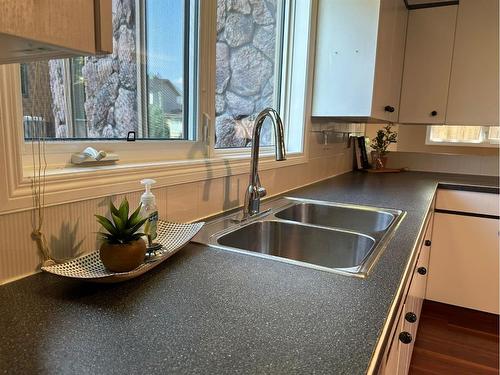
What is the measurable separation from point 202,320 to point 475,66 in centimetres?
267

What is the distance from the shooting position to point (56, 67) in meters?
0.87

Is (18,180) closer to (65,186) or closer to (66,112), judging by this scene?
(65,186)

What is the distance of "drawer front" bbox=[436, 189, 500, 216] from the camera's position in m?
2.15

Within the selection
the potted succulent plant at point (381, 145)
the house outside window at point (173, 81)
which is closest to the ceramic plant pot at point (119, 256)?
the house outside window at point (173, 81)

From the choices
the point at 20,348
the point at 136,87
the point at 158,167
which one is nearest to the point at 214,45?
the point at 136,87

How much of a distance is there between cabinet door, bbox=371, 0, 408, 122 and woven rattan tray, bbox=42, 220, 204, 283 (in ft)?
4.72

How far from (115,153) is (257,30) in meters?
1.05

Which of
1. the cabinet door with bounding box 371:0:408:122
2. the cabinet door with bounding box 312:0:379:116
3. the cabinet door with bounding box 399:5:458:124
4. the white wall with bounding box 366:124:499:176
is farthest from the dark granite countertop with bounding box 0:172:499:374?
the white wall with bounding box 366:124:499:176

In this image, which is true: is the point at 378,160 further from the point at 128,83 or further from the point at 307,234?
the point at 128,83

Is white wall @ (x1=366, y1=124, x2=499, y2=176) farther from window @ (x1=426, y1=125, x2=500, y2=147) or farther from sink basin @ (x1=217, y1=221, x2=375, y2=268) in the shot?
sink basin @ (x1=217, y1=221, x2=375, y2=268)

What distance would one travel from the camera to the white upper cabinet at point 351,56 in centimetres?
188

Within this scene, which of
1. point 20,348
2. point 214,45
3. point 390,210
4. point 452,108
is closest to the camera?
point 20,348

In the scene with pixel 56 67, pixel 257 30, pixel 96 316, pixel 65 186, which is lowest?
pixel 96 316

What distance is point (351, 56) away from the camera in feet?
6.31
